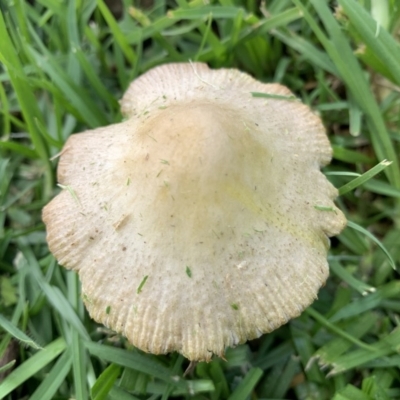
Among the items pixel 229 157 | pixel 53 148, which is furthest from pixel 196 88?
pixel 53 148

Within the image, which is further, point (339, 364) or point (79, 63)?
point (79, 63)

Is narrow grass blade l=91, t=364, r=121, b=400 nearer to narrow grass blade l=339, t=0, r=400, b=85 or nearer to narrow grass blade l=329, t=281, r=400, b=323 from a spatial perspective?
narrow grass blade l=329, t=281, r=400, b=323

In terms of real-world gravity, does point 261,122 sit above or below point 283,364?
above

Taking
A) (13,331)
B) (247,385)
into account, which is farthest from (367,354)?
(13,331)

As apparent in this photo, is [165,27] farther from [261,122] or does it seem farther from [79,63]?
[261,122]

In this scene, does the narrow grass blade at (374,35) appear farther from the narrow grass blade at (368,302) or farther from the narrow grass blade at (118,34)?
the narrow grass blade at (118,34)

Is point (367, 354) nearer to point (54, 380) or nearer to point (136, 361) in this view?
point (136, 361)
